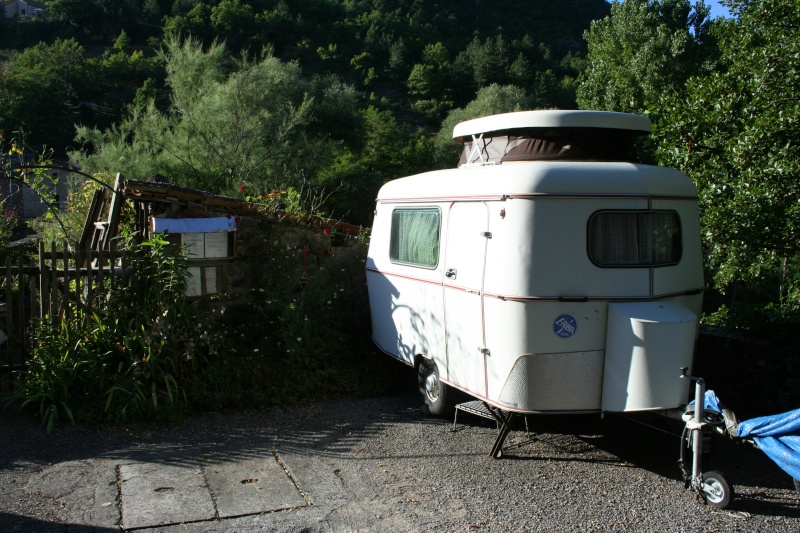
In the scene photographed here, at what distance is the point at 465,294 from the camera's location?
5543 millimetres

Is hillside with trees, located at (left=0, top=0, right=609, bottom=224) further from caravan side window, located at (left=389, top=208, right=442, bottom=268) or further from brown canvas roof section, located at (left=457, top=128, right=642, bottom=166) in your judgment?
brown canvas roof section, located at (left=457, top=128, right=642, bottom=166)

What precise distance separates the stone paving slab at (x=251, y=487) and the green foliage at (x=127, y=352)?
1.21 m

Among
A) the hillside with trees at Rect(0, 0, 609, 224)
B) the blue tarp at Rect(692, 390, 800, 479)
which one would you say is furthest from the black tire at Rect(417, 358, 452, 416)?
the hillside with trees at Rect(0, 0, 609, 224)

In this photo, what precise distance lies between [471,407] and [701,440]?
189cm

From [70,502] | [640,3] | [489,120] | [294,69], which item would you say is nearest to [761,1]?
[489,120]

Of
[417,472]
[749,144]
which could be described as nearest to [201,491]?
[417,472]

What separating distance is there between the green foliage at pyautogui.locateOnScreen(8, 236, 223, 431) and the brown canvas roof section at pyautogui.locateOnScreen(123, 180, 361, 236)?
25.2 inches

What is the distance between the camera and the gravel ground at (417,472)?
4.29m

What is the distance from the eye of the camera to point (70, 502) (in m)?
4.45

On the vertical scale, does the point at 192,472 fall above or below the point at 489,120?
below

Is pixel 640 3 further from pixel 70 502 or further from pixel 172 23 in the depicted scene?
pixel 172 23

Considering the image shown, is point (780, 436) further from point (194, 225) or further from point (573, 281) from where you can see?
point (194, 225)

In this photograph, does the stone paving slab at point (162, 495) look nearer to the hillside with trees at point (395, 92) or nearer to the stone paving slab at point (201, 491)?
the stone paving slab at point (201, 491)

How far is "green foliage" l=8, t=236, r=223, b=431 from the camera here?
596 centimetres
